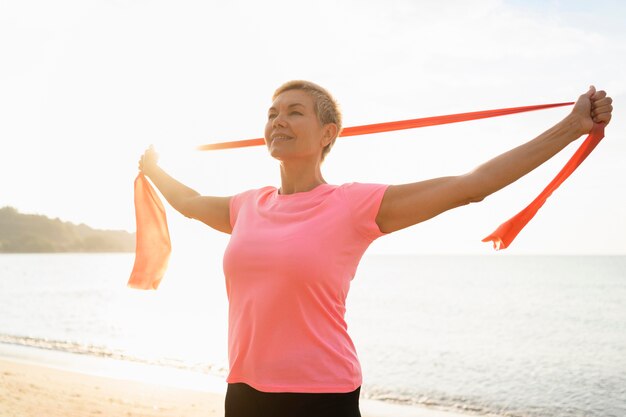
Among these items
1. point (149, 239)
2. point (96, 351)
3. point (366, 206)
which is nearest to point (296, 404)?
point (366, 206)

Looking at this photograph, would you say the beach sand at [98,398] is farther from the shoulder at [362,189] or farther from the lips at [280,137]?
the shoulder at [362,189]

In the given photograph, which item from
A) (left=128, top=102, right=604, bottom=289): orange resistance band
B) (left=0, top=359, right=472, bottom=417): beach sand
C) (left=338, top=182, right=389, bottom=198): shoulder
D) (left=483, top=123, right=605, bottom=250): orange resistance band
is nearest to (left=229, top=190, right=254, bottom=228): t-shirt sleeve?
(left=338, top=182, right=389, bottom=198): shoulder

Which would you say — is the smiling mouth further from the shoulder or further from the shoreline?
the shoreline

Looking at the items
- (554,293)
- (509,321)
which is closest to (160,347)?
(509,321)

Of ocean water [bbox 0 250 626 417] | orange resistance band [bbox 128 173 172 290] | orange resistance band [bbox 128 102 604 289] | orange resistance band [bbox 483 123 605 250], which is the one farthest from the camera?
ocean water [bbox 0 250 626 417]

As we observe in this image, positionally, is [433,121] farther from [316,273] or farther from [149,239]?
[149,239]

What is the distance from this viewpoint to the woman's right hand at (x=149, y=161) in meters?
3.02

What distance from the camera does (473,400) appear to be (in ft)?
43.2

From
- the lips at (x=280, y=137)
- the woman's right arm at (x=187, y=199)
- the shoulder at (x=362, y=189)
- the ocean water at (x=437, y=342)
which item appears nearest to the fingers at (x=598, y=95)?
the shoulder at (x=362, y=189)

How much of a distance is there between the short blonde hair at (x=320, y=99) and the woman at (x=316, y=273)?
0.96 feet

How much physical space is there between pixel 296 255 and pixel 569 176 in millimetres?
1126

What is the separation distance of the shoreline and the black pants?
6665 mm

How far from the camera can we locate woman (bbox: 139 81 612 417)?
1825 mm

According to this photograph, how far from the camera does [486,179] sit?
5.81 ft
